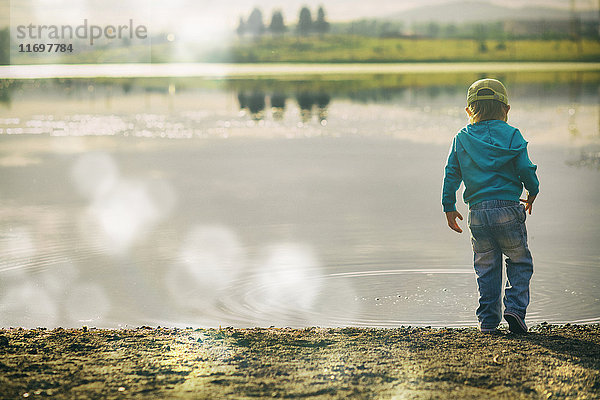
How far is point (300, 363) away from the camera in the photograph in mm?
4770

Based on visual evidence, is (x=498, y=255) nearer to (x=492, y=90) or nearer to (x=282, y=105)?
(x=492, y=90)

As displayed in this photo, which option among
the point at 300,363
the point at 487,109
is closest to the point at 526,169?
the point at 487,109

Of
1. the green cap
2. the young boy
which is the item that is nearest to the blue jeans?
the young boy

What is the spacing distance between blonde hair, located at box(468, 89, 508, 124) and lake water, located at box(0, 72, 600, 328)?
137 centimetres

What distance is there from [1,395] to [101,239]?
458 cm

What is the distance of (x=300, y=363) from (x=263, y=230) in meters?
4.53

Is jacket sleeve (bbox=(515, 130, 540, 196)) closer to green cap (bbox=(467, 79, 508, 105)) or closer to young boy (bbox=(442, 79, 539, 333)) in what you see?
young boy (bbox=(442, 79, 539, 333))

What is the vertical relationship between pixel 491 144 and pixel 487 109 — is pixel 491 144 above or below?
below

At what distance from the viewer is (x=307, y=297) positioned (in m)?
6.66

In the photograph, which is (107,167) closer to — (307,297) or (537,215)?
(537,215)

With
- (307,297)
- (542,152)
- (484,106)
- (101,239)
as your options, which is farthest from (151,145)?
(484,106)

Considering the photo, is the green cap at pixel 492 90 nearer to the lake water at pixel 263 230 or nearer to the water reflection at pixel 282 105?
the lake water at pixel 263 230

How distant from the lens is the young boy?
5539 millimetres

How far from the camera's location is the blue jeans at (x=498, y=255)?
18.2ft
